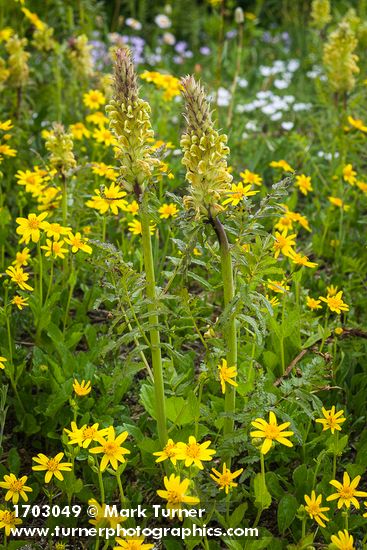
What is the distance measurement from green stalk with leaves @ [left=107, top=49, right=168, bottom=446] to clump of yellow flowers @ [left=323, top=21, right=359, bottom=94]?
7.41 feet

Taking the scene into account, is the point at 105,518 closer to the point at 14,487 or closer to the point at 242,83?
the point at 14,487

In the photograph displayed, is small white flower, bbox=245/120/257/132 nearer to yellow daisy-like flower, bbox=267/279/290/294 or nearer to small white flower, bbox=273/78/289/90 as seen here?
small white flower, bbox=273/78/289/90

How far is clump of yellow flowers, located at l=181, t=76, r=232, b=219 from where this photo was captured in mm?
1843

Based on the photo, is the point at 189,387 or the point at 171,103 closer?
the point at 189,387

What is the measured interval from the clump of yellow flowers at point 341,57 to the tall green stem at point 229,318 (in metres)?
2.35

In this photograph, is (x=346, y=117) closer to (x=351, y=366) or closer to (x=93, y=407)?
(x=351, y=366)

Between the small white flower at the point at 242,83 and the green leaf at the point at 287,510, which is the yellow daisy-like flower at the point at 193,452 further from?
the small white flower at the point at 242,83

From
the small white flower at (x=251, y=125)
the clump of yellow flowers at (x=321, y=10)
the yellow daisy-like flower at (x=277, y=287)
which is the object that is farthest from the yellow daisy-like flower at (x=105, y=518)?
the clump of yellow flowers at (x=321, y=10)

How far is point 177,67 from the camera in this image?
254 inches

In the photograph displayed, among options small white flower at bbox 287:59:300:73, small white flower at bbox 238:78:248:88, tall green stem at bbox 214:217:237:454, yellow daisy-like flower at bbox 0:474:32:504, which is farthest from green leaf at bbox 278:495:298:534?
small white flower at bbox 287:59:300:73

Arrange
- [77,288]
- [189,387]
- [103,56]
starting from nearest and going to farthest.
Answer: [189,387] < [77,288] < [103,56]

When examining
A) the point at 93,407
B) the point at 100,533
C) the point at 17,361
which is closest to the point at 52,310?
the point at 17,361

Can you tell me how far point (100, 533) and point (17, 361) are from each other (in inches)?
33.4

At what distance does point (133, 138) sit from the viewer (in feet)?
6.36
